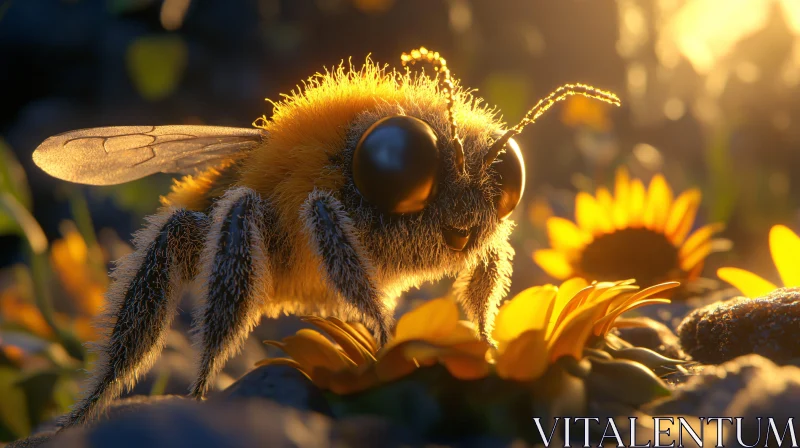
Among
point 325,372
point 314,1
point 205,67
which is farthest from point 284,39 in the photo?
point 325,372

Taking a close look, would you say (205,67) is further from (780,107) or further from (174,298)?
(174,298)

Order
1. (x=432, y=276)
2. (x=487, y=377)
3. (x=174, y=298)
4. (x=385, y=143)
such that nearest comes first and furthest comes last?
(x=487, y=377), (x=385, y=143), (x=174, y=298), (x=432, y=276)

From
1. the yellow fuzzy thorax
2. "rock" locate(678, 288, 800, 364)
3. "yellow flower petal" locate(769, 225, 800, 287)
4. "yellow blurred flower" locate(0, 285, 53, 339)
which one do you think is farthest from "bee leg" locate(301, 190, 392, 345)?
"yellow blurred flower" locate(0, 285, 53, 339)

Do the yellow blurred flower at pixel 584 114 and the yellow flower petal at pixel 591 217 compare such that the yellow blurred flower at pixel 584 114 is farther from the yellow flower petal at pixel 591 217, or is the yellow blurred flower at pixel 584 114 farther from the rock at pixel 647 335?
the rock at pixel 647 335

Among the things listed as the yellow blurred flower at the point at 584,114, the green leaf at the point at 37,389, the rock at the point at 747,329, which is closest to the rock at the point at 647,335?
the rock at the point at 747,329

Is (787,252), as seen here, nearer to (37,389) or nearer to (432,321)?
(432,321)

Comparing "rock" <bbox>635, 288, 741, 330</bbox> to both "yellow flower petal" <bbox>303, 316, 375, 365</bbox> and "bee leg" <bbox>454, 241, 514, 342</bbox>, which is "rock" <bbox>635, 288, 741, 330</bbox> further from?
"yellow flower petal" <bbox>303, 316, 375, 365</bbox>
